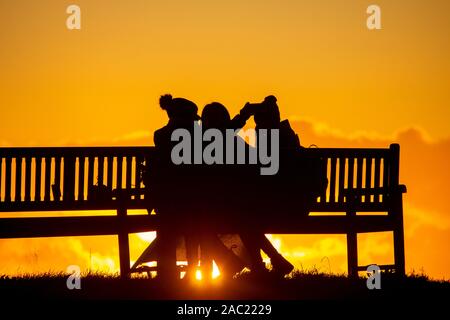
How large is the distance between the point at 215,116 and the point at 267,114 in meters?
0.61

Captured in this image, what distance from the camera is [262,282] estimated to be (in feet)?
32.2

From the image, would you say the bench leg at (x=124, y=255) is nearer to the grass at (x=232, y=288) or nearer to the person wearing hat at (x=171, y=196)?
the grass at (x=232, y=288)

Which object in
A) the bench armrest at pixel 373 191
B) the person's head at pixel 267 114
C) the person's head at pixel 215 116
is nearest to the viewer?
the person's head at pixel 215 116

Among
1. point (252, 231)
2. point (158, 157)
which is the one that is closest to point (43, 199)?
point (158, 157)

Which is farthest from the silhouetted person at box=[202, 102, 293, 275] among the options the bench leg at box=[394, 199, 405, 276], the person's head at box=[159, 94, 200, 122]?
the bench leg at box=[394, 199, 405, 276]

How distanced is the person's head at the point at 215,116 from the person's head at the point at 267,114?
1.20 feet

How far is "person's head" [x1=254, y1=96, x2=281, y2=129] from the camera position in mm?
10125

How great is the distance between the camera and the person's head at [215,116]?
32.1 feet

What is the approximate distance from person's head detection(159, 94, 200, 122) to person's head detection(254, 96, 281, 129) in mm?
610

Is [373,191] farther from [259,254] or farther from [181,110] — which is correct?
[181,110]

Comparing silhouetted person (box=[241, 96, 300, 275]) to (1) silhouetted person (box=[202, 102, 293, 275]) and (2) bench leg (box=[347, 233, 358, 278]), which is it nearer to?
(1) silhouetted person (box=[202, 102, 293, 275])

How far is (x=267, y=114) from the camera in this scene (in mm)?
10164

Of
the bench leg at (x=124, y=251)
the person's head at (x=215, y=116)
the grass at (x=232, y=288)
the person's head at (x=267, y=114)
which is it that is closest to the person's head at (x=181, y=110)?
the person's head at (x=215, y=116)
